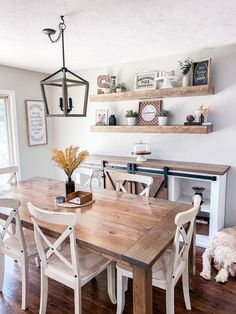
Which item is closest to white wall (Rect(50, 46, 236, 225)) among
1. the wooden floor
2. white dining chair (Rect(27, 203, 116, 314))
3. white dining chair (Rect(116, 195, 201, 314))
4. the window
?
the wooden floor

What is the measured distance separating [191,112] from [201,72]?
0.53 meters

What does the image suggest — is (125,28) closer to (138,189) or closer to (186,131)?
(186,131)

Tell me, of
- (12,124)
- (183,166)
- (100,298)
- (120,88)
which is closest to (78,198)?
(100,298)

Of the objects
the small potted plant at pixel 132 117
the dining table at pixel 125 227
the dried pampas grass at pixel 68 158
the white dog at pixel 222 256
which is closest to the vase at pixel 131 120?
the small potted plant at pixel 132 117

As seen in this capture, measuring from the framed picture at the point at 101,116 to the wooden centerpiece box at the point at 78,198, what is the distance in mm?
1928

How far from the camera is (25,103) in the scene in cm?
416

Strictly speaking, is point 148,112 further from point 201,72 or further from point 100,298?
point 100,298

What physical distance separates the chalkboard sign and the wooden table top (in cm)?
166

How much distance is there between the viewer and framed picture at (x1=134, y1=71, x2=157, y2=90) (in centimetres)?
347

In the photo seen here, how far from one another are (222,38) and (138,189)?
2066mm

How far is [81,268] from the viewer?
1834 millimetres

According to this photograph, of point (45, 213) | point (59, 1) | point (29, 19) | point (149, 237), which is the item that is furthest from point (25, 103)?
point (149, 237)

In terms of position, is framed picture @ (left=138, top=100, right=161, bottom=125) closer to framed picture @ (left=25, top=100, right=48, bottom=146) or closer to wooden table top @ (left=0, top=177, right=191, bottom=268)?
wooden table top @ (left=0, top=177, right=191, bottom=268)

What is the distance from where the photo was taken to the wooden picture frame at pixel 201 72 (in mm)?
2941
